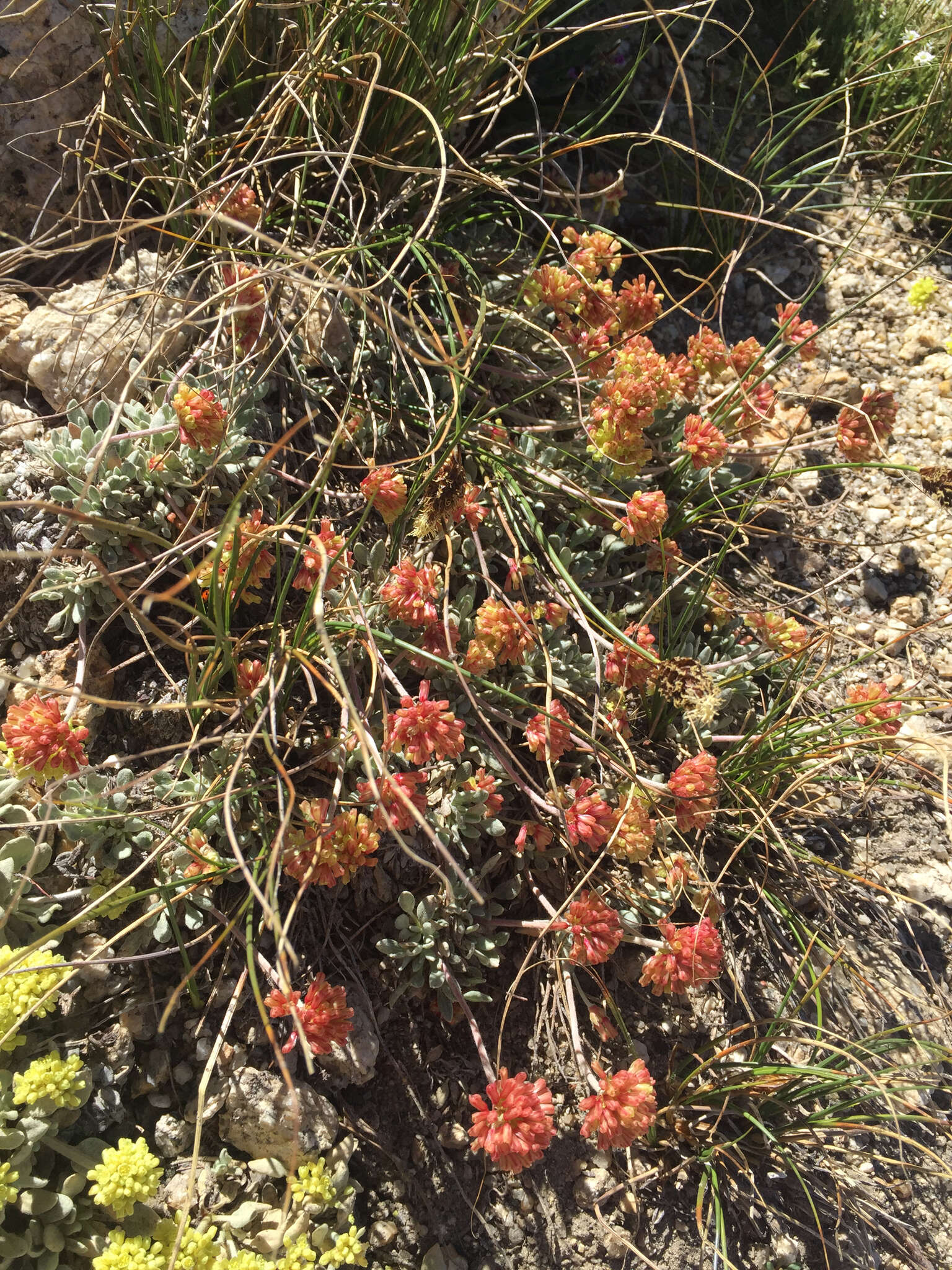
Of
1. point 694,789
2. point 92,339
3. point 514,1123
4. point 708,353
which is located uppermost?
point 92,339

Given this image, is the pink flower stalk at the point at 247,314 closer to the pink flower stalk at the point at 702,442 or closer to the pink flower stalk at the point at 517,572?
the pink flower stalk at the point at 517,572

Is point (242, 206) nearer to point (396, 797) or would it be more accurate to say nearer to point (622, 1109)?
point (396, 797)

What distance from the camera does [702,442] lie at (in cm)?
268

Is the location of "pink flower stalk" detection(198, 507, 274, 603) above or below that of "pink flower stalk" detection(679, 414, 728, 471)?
above

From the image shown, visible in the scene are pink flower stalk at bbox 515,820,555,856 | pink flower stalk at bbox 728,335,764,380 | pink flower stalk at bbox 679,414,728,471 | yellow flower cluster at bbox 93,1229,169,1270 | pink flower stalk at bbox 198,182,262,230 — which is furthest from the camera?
pink flower stalk at bbox 728,335,764,380

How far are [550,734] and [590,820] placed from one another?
24cm

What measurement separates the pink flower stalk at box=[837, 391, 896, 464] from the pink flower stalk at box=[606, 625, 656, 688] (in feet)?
3.35

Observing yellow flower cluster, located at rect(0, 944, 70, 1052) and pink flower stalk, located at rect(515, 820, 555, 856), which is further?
pink flower stalk, located at rect(515, 820, 555, 856)

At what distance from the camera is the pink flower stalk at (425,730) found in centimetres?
209

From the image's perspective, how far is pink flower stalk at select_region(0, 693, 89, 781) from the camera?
1.97m

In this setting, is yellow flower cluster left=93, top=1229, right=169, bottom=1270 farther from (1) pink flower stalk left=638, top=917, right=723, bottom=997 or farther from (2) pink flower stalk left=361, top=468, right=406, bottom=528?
(2) pink flower stalk left=361, top=468, right=406, bottom=528

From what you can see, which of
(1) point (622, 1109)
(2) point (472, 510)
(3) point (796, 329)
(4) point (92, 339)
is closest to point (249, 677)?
(2) point (472, 510)

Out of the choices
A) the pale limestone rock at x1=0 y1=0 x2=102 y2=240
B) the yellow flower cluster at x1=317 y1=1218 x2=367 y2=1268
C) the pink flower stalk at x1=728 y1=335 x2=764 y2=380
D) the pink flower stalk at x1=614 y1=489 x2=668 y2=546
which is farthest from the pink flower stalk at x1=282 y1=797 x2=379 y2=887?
the pale limestone rock at x1=0 y1=0 x2=102 y2=240

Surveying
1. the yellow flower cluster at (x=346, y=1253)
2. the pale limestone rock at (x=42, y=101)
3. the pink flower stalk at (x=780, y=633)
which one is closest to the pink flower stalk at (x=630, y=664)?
the pink flower stalk at (x=780, y=633)
